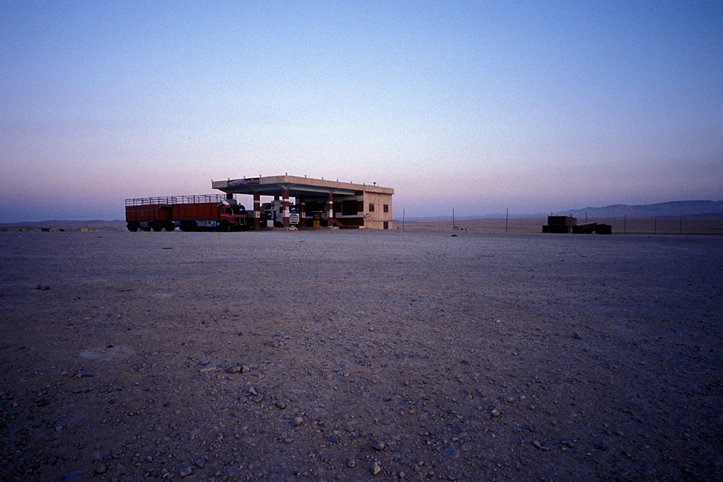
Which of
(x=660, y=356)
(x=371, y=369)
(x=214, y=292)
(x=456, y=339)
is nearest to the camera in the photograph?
(x=371, y=369)

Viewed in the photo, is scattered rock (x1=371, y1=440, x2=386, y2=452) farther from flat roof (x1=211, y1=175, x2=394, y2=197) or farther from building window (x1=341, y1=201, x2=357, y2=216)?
building window (x1=341, y1=201, x2=357, y2=216)

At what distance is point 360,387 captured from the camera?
3314mm

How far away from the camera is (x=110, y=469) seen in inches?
89.5

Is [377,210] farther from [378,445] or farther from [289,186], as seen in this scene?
[378,445]

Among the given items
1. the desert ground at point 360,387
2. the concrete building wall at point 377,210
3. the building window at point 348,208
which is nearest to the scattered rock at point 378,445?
the desert ground at point 360,387

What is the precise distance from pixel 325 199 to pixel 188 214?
17726mm

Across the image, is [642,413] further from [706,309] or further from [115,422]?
[706,309]

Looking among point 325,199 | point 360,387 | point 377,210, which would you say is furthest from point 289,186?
point 360,387

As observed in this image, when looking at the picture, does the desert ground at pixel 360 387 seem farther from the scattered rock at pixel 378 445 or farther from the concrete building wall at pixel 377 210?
the concrete building wall at pixel 377 210

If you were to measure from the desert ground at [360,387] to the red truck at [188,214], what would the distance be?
119 ft

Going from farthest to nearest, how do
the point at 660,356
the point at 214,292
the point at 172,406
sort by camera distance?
the point at 214,292 → the point at 660,356 → the point at 172,406

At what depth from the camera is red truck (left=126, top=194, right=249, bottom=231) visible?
4153 cm

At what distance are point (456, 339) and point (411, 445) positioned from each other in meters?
2.21

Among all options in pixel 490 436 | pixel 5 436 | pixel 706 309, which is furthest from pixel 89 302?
pixel 706 309
